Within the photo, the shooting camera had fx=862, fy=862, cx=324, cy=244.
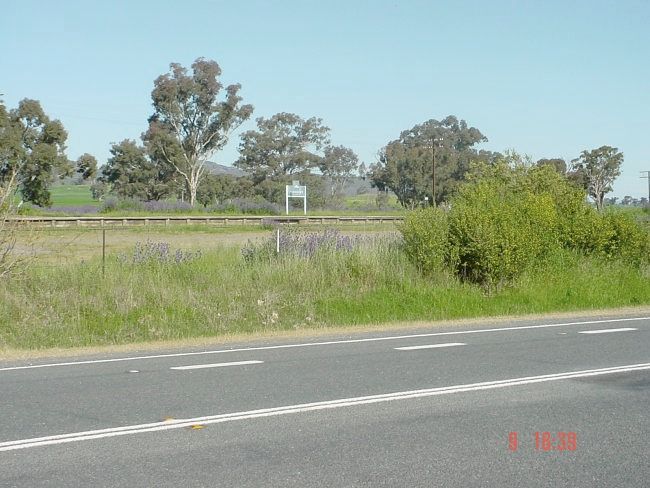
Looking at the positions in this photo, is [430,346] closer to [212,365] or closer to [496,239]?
[212,365]

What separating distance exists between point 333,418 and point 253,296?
31.7 ft

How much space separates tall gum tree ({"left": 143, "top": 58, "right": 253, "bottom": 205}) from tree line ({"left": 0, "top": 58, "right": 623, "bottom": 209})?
0.09 m

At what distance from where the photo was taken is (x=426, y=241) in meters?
21.1

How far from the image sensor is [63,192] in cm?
14962

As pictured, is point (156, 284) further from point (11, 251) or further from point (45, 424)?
point (45, 424)

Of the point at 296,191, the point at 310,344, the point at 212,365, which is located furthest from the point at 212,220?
the point at 212,365

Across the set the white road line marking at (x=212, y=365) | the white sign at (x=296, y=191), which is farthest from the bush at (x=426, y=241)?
the white sign at (x=296, y=191)

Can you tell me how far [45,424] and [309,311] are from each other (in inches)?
385

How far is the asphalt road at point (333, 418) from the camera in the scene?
6.43 metres

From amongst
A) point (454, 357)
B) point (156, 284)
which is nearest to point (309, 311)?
point (156, 284)

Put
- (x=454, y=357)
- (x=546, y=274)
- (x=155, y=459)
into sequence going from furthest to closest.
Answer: (x=546, y=274), (x=454, y=357), (x=155, y=459)

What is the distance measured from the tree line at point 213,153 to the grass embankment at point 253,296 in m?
32.2

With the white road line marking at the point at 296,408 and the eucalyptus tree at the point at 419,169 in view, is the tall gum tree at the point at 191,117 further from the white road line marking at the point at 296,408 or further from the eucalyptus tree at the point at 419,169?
the white road line marking at the point at 296,408
